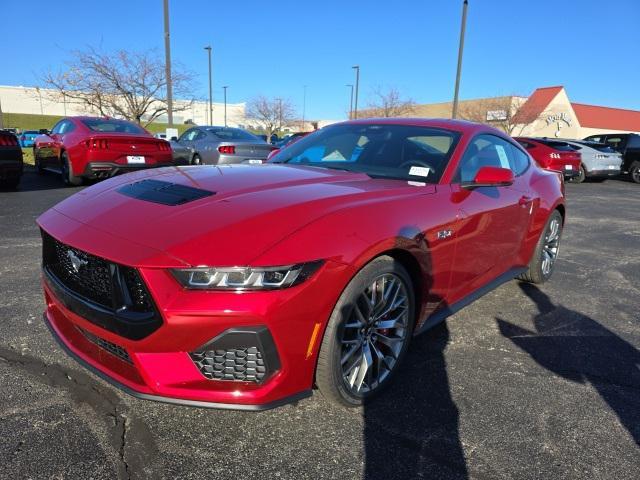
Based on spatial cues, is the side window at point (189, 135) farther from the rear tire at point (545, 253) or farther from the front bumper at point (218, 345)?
the front bumper at point (218, 345)

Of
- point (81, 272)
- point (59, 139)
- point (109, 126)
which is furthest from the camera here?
point (59, 139)

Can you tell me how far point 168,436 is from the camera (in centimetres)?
204

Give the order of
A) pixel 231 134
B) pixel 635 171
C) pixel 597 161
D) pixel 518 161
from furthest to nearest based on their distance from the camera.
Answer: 1. pixel 635 171
2. pixel 597 161
3. pixel 231 134
4. pixel 518 161

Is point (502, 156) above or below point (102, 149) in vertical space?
above

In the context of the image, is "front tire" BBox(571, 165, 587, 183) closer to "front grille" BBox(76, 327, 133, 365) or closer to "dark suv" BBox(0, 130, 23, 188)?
"dark suv" BBox(0, 130, 23, 188)

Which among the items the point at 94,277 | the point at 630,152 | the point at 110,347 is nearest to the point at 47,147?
the point at 94,277

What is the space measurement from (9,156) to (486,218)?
8102mm

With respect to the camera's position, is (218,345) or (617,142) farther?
(617,142)

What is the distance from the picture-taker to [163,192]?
236 centimetres

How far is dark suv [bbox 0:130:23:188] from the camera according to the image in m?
7.75

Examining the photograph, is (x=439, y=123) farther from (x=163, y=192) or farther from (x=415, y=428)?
(x=415, y=428)

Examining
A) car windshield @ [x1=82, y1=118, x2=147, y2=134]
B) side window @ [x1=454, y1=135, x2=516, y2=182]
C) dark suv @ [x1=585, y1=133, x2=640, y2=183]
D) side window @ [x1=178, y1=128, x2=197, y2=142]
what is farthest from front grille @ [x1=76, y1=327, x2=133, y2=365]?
dark suv @ [x1=585, y1=133, x2=640, y2=183]

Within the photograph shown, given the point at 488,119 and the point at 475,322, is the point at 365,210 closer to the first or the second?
the point at 475,322

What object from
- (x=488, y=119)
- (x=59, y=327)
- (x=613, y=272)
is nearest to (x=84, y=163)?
(x=59, y=327)
